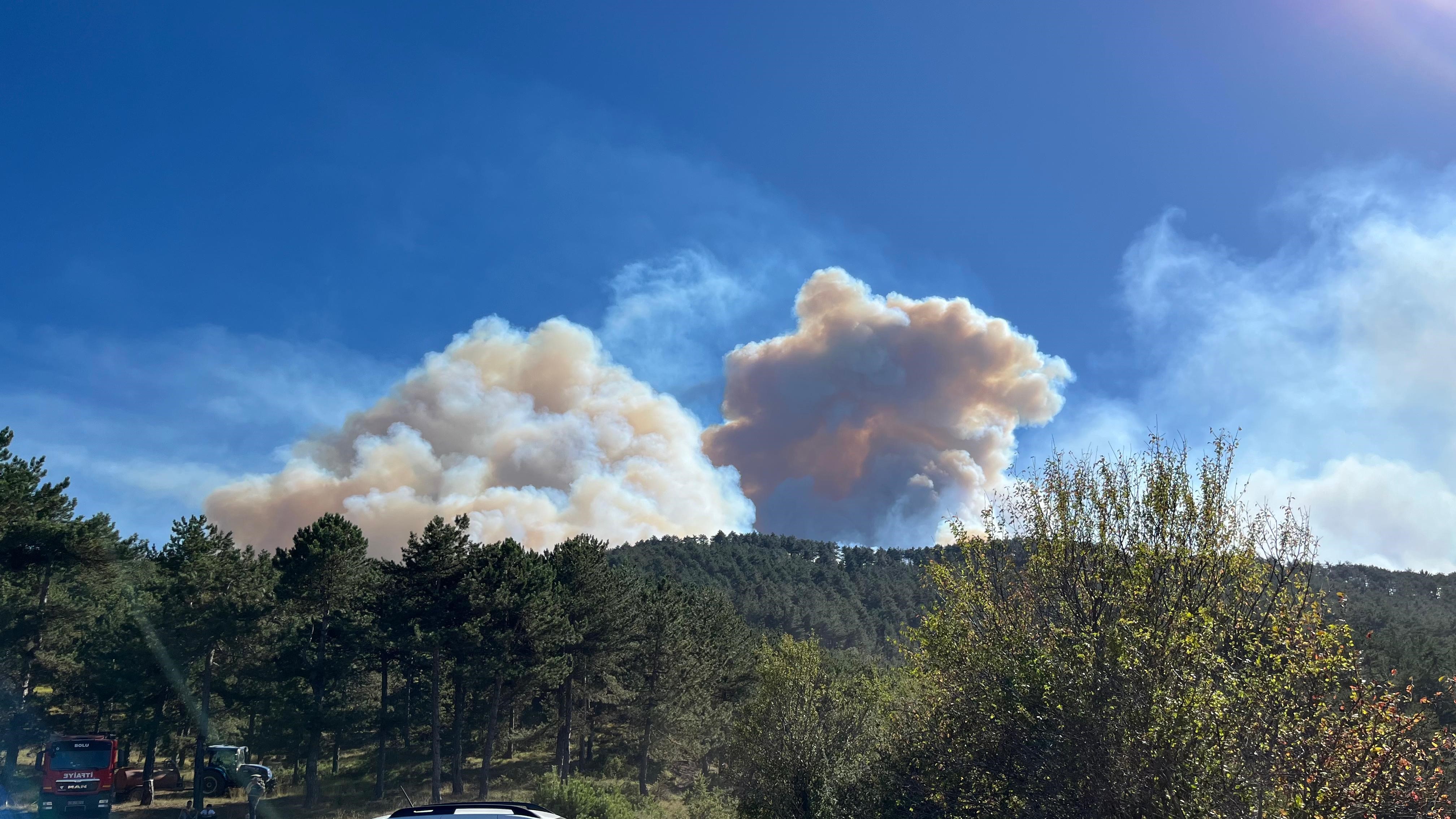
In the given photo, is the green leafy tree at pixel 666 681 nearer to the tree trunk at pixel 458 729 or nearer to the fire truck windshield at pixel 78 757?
the tree trunk at pixel 458 729

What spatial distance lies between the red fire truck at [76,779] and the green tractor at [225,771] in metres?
14.1

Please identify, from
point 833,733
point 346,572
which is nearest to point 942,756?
point 833,733

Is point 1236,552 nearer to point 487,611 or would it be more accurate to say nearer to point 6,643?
point 487,611

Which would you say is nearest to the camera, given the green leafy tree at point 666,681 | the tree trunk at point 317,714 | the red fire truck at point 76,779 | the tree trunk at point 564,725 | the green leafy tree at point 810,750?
the green leafy tree at point 810,750

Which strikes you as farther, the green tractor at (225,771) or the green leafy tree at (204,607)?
the green tractor at (225,771)

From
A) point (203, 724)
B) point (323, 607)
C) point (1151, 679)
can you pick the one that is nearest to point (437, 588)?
point (323, 607)

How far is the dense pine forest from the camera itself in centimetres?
1229

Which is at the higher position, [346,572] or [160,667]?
[346,572]

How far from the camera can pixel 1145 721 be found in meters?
12.3

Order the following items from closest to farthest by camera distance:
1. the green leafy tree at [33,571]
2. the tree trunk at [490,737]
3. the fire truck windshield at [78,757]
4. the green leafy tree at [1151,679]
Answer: the green leafy tree at [1151,679]
the fire truck windshield at [78,757]
the green leafy tree at [33,571]
the tree trunk at [490,737]

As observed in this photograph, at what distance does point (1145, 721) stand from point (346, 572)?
4875cm

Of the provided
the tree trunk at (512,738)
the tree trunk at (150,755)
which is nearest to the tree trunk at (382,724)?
the tree trunk at (512,738)

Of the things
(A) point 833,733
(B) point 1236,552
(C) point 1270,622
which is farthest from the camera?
(A) point 833,733

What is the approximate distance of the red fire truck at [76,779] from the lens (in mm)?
36250
